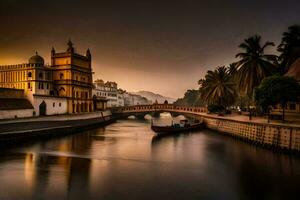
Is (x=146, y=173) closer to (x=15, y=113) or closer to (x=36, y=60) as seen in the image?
(x=15, y=113)

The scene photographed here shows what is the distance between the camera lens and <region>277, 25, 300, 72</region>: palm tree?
57000 mm

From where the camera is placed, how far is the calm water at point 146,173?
69.5 feet

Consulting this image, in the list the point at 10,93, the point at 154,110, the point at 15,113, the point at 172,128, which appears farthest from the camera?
the point at 154,110

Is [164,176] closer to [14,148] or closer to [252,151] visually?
[252,151]

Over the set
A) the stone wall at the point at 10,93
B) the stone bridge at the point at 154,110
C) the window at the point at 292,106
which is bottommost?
the stone bridge at the point at 154,110

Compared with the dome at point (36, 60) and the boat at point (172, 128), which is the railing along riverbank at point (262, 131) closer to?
the boat at point (172, 128)

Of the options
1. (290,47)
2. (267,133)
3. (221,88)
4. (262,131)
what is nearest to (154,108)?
(221,88)

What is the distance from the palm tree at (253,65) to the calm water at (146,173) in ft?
52.6

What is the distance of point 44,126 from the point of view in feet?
166

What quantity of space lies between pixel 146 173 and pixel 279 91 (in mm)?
24569

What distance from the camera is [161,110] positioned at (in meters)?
94.3

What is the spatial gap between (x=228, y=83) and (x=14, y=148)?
172 ft

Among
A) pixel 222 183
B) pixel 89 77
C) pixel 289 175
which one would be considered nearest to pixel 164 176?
pixel 222 183

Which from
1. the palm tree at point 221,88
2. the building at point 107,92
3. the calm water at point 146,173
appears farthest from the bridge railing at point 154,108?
the calm water at point 146,173
